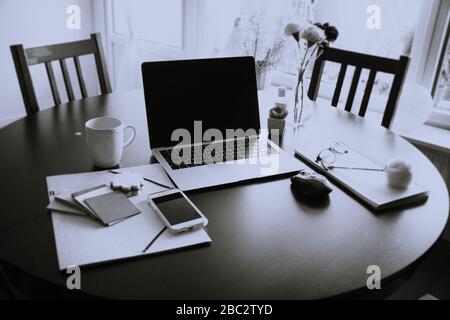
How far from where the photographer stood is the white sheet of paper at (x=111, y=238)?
27.5 inches

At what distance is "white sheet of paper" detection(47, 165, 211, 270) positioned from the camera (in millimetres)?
699

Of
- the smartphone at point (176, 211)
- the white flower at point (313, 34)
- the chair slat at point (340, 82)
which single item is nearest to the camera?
the smartphone at point (176, 211)

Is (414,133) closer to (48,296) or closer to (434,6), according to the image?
(434,6)

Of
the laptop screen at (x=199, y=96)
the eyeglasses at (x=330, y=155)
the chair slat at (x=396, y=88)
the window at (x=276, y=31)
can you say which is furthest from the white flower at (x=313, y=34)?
the window at (x=276, y=31)

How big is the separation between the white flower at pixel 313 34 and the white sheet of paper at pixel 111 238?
2.37 feet

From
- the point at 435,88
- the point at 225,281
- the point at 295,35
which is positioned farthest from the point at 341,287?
the point at 435,88

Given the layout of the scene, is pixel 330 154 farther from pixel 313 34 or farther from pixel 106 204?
pixel 106 204

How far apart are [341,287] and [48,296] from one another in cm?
48

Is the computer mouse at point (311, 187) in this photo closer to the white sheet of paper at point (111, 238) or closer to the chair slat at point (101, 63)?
the white sheet of paper at point (111, 238)

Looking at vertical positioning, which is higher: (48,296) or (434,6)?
(434,6)

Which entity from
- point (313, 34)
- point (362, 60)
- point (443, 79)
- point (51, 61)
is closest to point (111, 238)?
point (313, 34)

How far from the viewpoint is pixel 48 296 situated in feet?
2.18

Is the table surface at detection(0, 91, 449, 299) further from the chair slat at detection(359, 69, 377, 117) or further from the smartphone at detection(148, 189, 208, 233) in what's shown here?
the chair slat at detection(359, 69, 377, 117)
